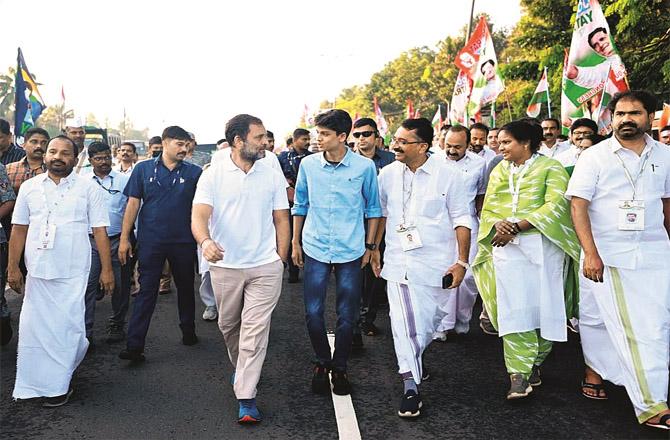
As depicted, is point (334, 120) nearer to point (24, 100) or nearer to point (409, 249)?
point (409, 249)

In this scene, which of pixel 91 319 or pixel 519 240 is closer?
pixel 519 240

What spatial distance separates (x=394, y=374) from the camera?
15.1ft

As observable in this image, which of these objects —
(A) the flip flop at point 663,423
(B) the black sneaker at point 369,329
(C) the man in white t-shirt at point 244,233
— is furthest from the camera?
(B) the black sneaker at point 369,329

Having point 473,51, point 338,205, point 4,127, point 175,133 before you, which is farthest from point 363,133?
point 473,51

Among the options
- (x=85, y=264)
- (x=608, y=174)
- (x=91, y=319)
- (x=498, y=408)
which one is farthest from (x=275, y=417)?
(x=608, y=174)

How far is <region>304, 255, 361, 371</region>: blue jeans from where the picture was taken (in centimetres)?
427

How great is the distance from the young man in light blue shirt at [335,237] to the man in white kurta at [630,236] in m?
1.45

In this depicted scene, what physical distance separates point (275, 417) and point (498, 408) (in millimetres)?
1462

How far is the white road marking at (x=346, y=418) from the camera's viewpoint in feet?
11.8

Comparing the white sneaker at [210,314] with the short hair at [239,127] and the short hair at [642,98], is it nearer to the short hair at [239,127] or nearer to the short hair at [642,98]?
the short hair at [239,127]

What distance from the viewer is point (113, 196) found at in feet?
20.1

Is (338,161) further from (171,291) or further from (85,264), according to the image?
(171,291)

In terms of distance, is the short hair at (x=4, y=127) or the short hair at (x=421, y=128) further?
the short hair at (x=4, y=127)

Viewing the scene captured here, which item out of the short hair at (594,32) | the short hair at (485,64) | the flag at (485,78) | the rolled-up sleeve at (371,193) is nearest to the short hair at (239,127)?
the rolled-up sleeve at (371,193)
